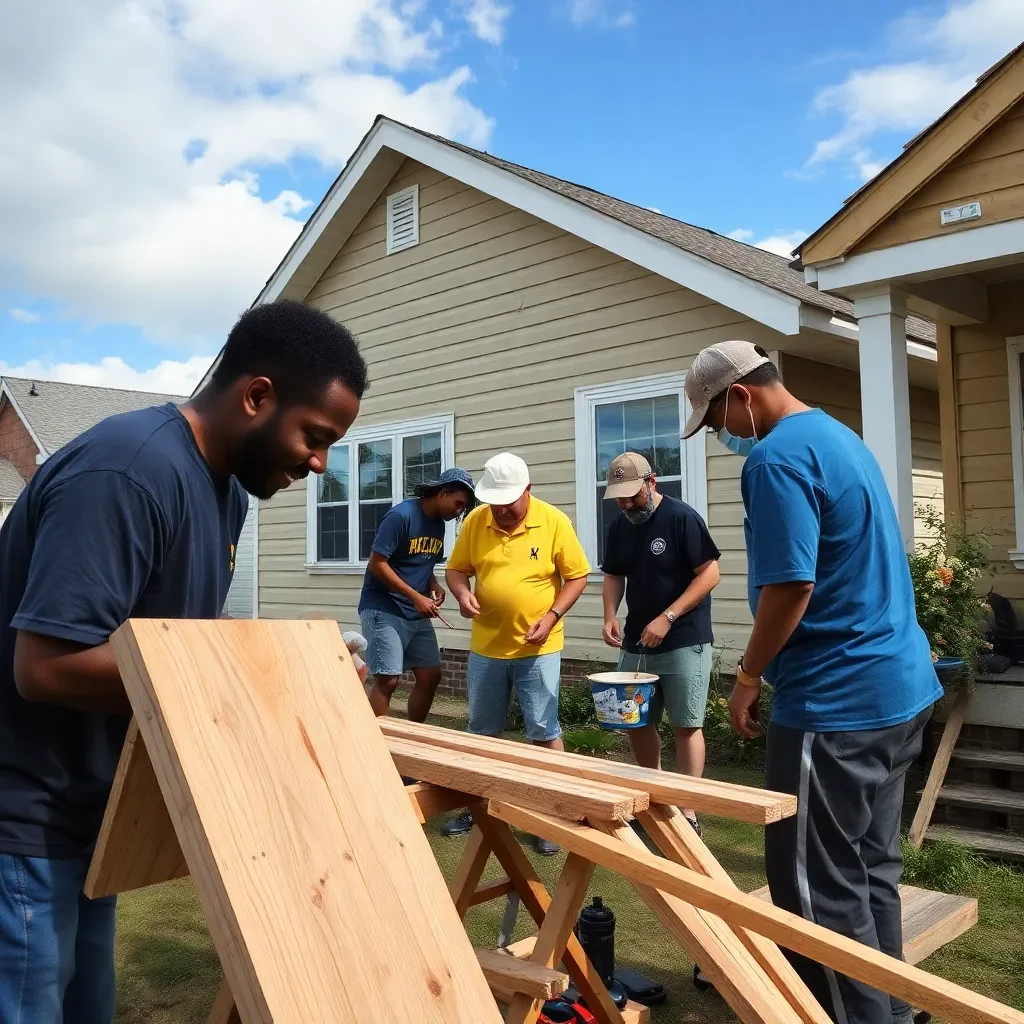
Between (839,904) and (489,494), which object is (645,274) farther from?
(839,904)

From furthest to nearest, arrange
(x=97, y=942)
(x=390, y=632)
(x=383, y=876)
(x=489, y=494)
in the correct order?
(x=390, y=632) < (x=489, y=494) < (x=97, y=942) < (x=383, y=876)

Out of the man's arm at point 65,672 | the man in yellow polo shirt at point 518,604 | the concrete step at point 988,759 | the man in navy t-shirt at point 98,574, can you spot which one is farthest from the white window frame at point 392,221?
the man's arm at point 65,672

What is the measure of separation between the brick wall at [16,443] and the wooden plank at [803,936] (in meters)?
33.9

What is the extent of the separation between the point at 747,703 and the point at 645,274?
237 inches

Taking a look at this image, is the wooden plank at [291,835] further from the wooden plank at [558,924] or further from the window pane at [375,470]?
the window pane at [375,470]

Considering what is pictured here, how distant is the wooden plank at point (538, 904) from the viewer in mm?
2680

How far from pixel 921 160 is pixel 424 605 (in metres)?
4.15

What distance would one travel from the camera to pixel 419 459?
10336mm

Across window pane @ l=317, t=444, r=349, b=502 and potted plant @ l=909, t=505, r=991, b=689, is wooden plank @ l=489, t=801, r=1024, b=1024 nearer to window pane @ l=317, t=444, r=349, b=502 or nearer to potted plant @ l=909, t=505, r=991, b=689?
potted plant @ l=909, t=505, r=991, b=689

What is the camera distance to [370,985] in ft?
4.67

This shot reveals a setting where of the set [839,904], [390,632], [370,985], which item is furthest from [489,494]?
[370,985]

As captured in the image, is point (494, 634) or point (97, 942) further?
point (494, 634)

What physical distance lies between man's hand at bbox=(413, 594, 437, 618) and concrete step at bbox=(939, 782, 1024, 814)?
3222 millimetres

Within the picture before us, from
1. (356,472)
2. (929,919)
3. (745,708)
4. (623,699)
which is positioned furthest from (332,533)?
(745,708)
